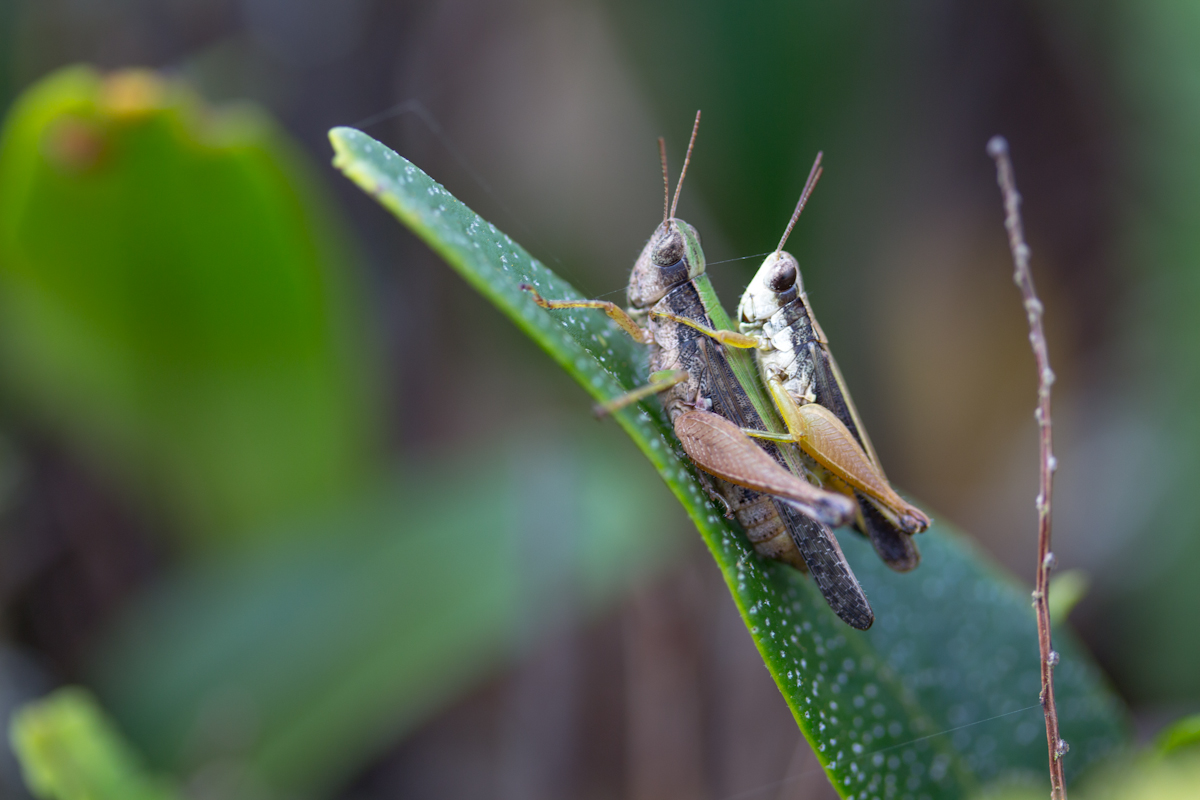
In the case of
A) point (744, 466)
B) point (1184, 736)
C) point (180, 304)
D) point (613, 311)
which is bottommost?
point (1184, 736)

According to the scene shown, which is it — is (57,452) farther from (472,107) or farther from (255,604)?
(472,107)

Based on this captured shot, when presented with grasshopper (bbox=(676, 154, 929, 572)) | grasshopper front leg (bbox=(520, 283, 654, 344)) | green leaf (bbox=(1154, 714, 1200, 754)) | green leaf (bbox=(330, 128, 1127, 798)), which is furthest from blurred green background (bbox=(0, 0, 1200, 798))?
grasshopper front leg (bbox=(520, 283, 654, 344))

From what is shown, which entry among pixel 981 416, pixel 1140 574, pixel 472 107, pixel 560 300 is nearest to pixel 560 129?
pixel 472 107

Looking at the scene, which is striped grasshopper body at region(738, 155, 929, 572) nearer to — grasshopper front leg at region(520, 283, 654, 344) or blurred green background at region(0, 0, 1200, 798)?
grasshopper front leg at region(520, 283, 654, 344)

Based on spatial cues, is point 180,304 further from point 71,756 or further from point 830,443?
point 830,443

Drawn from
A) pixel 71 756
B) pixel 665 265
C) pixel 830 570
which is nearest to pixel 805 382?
pixel 665 265
